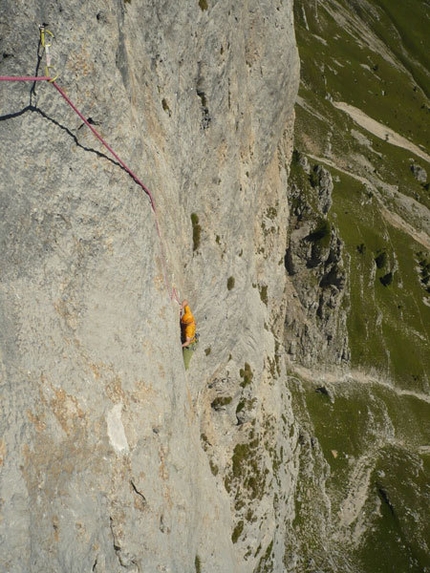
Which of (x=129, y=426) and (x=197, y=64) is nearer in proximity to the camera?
(x=129, y=426)

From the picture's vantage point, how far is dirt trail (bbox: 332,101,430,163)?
371 feet

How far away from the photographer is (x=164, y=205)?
22547mm

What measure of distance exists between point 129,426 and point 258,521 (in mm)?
26534

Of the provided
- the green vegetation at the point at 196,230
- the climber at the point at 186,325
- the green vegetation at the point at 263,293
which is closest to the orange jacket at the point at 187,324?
the climber at the point at 186,325

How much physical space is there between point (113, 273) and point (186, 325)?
657 cm

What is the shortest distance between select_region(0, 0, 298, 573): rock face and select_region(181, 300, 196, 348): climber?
2.22 ft

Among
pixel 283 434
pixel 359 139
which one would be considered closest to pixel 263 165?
pixel 283 434

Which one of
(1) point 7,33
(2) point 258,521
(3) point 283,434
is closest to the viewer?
(1) point 7,33

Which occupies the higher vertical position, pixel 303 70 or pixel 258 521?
pixel 303 70

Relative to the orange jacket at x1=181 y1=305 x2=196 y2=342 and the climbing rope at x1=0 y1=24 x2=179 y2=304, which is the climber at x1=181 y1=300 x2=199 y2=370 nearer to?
the orange jacket at x1=181 y1=305 x2=196 y2=342

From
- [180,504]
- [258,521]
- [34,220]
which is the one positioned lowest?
[258,521]

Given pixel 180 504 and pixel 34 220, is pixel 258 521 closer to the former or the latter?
pixel 180 504

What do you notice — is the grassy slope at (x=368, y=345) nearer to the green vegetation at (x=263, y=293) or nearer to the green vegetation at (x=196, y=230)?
the green vegetation at (x=263, y=293)

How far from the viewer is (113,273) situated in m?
19.3
